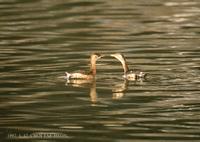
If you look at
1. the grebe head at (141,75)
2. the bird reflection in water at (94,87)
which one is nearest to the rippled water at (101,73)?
the bird reflection in water at (94,87)

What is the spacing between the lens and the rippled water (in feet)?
41.0

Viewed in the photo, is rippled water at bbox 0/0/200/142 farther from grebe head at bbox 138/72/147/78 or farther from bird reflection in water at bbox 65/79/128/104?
grebe head at bbox 138/72/147/78

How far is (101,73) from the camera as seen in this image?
1753 centimetres

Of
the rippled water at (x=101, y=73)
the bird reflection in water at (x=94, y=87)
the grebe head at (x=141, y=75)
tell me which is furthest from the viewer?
the grebe head at (x=141, y=75)

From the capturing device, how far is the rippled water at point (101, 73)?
1251cm

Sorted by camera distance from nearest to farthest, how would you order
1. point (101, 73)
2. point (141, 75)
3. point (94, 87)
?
point (94, 87)
point (141, 75)
point (101, 73)

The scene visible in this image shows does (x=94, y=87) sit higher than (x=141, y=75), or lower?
lower


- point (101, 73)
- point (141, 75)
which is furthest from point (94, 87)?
point (101, 73)

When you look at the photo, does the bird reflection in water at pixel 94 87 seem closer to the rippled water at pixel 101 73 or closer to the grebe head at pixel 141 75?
the rippled water at pixel 101 73

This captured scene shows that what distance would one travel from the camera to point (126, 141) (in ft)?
38.3

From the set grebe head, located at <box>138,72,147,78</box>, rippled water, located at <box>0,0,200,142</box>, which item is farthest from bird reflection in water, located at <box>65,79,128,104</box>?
grebe head, located at <box>138,72,147,78</box>

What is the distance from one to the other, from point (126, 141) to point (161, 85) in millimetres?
4232

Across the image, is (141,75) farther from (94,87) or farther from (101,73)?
(101,73)

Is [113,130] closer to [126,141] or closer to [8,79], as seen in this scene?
[126,141]
